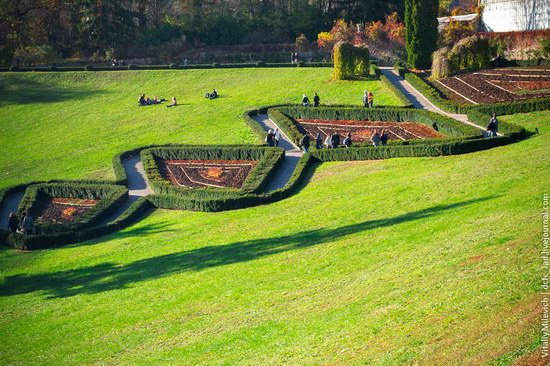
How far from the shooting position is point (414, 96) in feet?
176

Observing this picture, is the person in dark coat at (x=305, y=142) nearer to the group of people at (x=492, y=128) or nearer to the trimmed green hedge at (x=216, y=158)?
the trimmed green hedge at (x=216, y=158)

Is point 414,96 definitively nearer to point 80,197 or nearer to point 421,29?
point 421,29

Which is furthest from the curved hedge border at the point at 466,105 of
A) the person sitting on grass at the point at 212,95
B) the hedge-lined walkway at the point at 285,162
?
the person sitting on grass at the point at 212,95

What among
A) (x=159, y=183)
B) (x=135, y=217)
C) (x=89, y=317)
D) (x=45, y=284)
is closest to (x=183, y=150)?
(x=159, y=183)

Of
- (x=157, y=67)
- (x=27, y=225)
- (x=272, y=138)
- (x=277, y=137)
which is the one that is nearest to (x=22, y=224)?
(x=27, y=225)

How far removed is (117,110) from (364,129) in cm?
2528

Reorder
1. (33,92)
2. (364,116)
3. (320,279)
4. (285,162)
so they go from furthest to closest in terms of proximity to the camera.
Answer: (33,92), (364,116), (285,162), (320,279)

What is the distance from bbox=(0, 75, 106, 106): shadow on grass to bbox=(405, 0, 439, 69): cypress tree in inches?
1095

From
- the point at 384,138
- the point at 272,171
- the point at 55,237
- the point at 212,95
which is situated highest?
the point at 212,95

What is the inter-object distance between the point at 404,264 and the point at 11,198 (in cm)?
3010

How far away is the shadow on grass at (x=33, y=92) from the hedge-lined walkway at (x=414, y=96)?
26.3 m

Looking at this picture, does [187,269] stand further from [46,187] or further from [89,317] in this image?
[46,187]

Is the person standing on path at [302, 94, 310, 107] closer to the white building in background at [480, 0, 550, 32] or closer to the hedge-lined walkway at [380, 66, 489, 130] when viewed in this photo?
the hedge-lined walkway at [380, 66, 489, 130]

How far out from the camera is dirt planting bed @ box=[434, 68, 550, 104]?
48119mm
